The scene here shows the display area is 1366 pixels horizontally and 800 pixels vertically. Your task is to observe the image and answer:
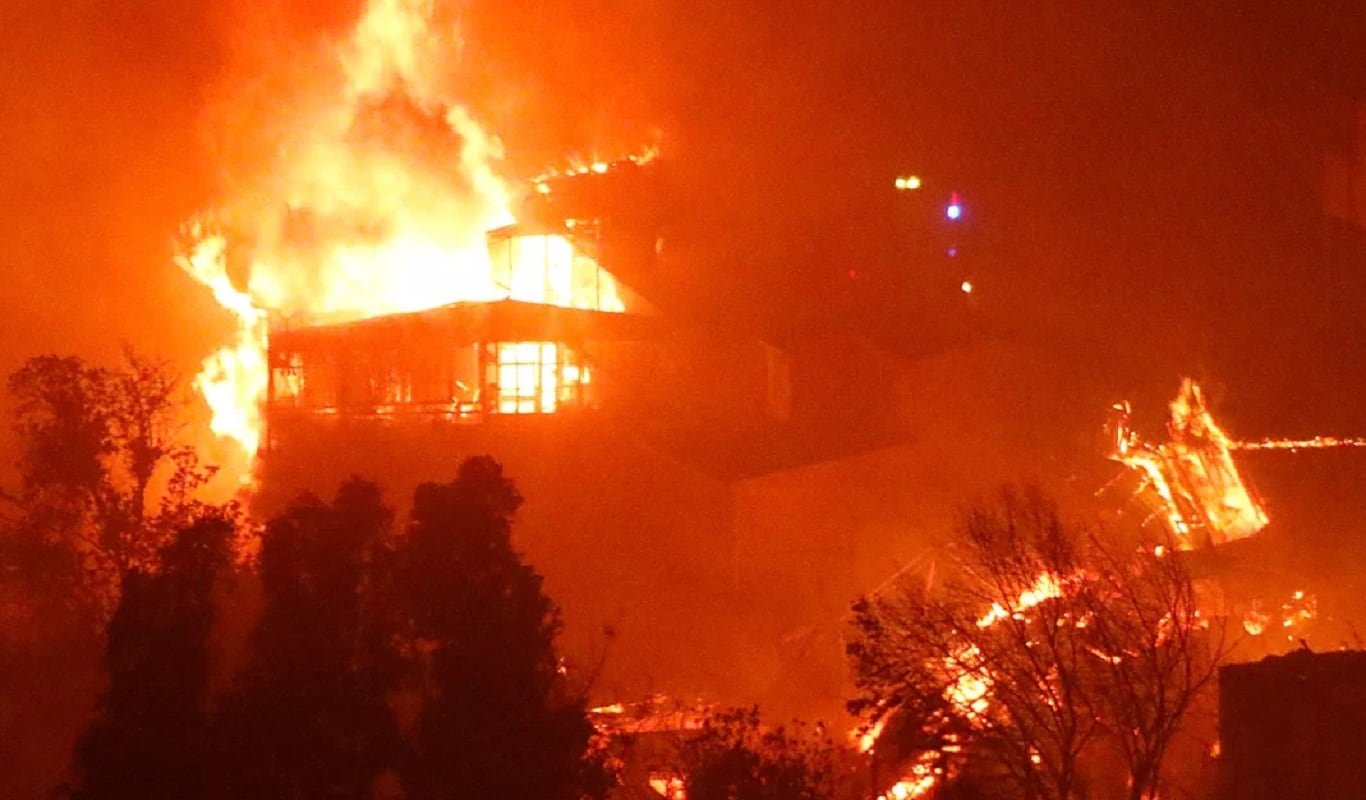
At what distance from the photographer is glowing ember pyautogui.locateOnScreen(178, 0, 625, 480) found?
36.5 m

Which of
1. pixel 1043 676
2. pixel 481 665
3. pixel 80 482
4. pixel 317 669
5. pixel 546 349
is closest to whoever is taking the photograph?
pixel 317 669

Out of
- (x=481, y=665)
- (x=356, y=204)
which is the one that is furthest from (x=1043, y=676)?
(x=356, y=204)

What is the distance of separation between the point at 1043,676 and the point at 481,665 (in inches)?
225

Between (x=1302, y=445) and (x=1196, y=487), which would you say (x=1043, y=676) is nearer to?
(x=1196, y=487)

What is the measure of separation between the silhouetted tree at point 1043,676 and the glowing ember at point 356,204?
71.6 ft

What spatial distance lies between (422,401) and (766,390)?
27.7ft

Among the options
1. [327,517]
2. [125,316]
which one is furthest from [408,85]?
[327,517]

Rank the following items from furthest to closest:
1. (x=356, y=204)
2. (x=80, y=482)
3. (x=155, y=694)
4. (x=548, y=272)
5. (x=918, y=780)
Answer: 1. (x=356, y=204)
2. (x=548, y=272)
3. (x=80, y=482)
4. (x=918, y=780)
5. (x=155, y=694)

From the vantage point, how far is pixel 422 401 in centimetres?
2984

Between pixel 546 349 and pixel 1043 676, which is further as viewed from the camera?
pixel 546 349

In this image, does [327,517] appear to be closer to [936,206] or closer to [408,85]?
[408,85]

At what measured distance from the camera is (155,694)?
34.9ft

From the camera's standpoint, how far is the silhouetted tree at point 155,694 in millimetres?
10461

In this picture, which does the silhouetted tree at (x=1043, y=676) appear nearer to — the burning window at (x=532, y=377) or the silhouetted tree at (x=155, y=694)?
the silhouetted tree at (x=155, y=694)
